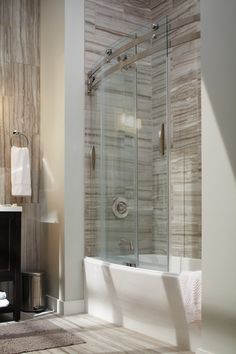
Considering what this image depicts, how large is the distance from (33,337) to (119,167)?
1.32m

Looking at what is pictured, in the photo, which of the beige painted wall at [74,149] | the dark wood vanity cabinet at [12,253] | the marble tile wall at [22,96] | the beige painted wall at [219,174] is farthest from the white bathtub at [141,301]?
the marble tile wall at [22,96]

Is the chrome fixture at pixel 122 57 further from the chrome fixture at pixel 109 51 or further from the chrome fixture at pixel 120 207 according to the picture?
the chrome fixture at pixel 120 207

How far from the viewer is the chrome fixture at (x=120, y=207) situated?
11.2ft

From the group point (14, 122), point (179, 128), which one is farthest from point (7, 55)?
point (179, 128)

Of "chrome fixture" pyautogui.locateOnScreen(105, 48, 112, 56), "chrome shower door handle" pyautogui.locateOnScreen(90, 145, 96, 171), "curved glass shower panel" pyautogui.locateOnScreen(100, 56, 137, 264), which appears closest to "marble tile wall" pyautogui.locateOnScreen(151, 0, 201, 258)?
"curved glass shower panel" pyautogui.locateOnScreen(100, 56, 137, 264)

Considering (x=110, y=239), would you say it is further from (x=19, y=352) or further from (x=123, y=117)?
(x=19, y=352)

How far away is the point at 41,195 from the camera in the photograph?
4062 mm

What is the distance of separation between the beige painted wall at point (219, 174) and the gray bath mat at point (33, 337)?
3.13 feet

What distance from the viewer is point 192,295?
8.41ft

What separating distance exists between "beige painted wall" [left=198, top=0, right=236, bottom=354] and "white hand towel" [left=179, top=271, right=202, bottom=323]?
200 millimetres

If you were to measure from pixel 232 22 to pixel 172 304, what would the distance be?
1544mm

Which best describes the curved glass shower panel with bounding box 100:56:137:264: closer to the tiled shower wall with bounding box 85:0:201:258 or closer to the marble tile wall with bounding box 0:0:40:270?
the tiled shower wall with bounding box 85:0:201:258

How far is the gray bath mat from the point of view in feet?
9.12

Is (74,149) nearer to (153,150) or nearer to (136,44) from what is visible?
(153,150)
